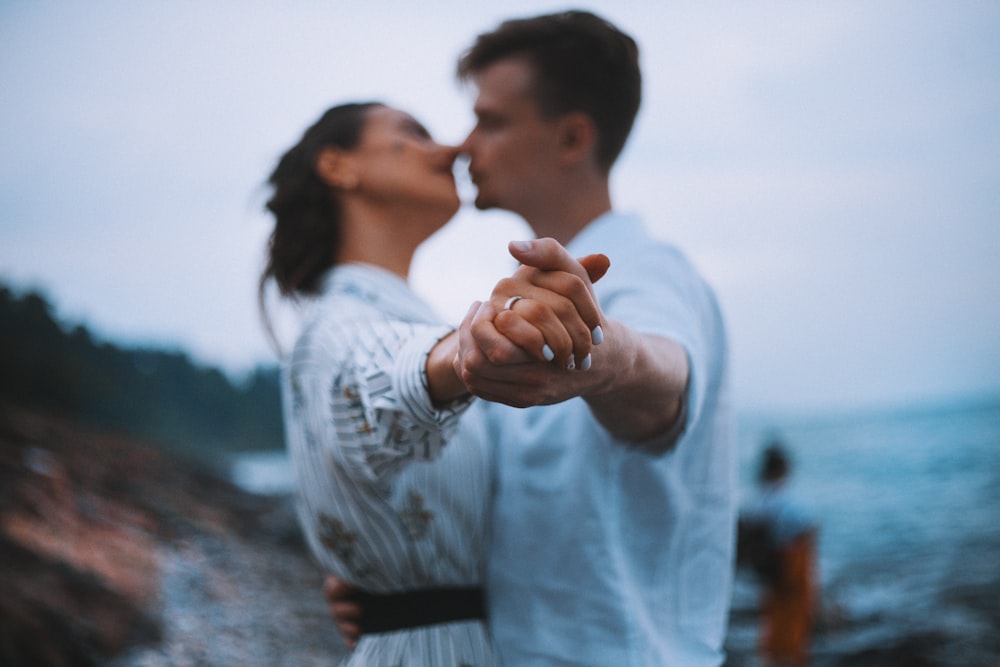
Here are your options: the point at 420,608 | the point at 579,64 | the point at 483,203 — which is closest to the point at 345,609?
the point at 420,608

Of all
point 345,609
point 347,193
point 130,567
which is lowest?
point 130,567

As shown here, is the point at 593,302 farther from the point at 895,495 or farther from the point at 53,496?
the point at 895,495

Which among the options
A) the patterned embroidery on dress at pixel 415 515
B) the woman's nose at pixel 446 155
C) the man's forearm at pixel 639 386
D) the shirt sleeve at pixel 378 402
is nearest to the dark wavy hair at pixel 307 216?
the woman's nose at pixel 446 155

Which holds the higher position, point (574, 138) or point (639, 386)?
point (574, 138)

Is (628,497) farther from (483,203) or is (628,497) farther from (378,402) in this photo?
(483,203)

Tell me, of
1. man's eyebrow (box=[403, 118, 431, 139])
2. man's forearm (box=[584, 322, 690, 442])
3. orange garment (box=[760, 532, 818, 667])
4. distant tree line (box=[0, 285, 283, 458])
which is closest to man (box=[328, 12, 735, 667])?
man's forearm (box=[584, 322, 690, 442])

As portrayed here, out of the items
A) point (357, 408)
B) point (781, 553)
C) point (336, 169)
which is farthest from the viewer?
point (781, 553)

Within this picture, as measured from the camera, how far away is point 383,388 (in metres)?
0.91

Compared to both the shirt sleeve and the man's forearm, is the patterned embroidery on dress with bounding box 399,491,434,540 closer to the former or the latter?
the shirt sleeve

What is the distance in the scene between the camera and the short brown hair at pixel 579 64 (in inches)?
65.2

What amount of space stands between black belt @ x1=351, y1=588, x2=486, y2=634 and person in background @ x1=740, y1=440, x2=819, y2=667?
398 cm

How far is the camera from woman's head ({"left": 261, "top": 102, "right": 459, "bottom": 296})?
5.11ft

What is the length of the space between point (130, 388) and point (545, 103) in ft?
14.9

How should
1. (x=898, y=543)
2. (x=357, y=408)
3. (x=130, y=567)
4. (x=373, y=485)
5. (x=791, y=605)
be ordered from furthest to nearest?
(x=898, y=543) < (x=791, y=605) < (x=130, y=567) < (x=373, y=485) < (x=357, y=408)
